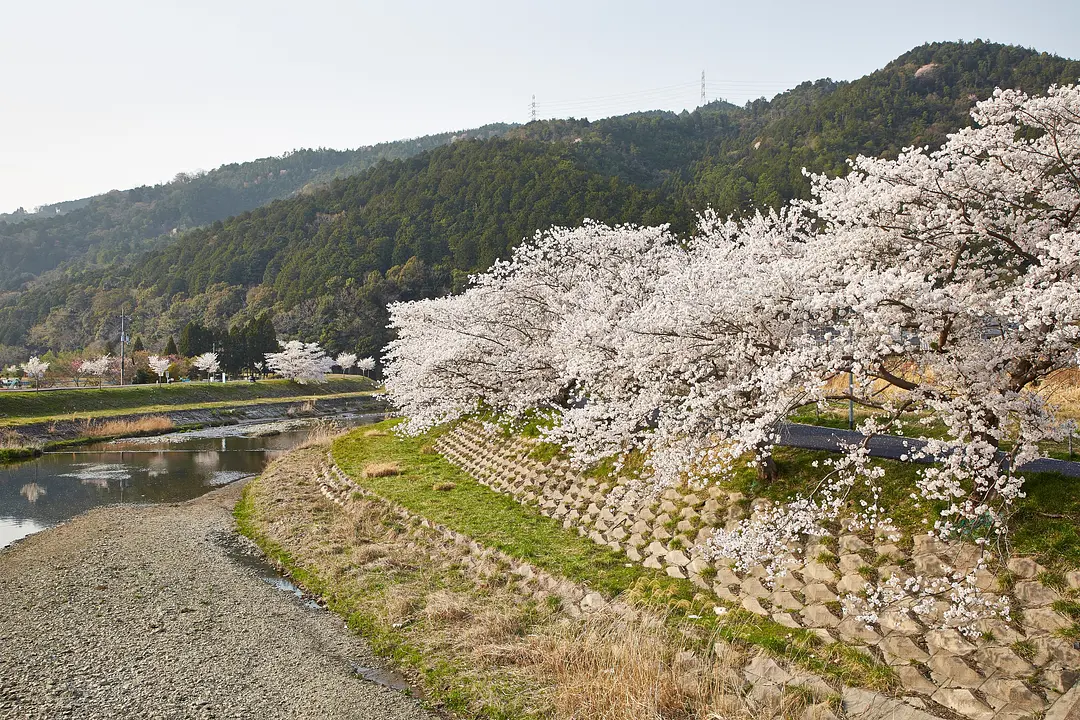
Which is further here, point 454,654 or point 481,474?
point 481,474

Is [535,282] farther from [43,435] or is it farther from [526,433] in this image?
[43,435]

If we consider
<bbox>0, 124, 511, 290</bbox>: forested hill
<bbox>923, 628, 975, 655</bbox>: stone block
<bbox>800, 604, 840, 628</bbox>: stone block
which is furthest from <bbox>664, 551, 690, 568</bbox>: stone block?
<bbox>0, 124, 511, 290</bbox>: forested hill

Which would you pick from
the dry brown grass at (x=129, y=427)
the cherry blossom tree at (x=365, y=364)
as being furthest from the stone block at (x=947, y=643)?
the cherry blossom tree at (x=365, y=364)

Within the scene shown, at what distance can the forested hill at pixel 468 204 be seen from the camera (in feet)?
207

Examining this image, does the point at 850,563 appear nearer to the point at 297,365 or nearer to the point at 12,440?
the point at 12,440

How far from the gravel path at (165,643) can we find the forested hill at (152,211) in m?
133

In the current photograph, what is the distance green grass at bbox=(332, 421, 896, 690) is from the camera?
739 centimetres

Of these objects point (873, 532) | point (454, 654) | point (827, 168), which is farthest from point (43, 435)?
point (827, 168)

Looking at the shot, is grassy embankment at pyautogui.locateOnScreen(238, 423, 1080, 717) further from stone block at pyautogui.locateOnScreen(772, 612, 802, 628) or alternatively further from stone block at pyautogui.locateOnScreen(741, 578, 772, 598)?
stone block at pyautogui.locateOnScreen(741, 578, 772, 598)

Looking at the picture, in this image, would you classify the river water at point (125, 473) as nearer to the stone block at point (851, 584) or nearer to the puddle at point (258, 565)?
the puddle at point (258, 565)

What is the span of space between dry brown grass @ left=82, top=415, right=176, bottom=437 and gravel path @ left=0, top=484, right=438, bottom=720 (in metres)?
22.7

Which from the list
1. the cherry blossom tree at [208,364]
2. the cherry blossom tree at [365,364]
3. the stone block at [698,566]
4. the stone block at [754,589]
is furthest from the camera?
the cherry blossom tree at [365,364]

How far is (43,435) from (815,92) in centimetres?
10273

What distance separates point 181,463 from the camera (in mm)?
29562
